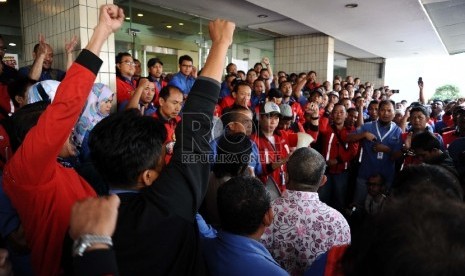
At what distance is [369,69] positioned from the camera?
14359 mm

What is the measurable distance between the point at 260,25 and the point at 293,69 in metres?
2.02

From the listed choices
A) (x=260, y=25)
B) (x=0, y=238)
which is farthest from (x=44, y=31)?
(x=260, y=25)

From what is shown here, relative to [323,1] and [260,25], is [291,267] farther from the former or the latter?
[260,25]

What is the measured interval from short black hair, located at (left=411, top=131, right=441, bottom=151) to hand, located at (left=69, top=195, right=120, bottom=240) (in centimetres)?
265

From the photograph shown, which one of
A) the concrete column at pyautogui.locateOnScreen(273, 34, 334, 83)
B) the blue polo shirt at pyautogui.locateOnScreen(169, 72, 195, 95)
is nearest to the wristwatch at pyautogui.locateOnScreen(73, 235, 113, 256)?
the blue polo shirt at pyautogui.locateOnScreen(169, 72, 195, 95)

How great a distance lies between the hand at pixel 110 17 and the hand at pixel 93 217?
2.33 ft

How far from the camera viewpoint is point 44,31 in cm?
394

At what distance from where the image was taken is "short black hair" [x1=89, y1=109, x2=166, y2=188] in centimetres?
95

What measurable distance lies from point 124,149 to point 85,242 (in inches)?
14.0

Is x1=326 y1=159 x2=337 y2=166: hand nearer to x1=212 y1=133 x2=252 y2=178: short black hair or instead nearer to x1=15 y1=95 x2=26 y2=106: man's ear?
x1=212 y1=133 x2=252 y2=178: short black hair

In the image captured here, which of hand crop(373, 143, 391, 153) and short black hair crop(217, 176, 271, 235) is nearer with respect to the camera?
short black hair crop(217, 176, 271, 235)

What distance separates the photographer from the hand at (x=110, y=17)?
1.13 meters

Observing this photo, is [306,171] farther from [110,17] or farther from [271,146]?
[271,146]

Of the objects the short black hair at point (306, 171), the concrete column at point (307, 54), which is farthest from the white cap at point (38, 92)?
the concrete column at point (307, 54)
